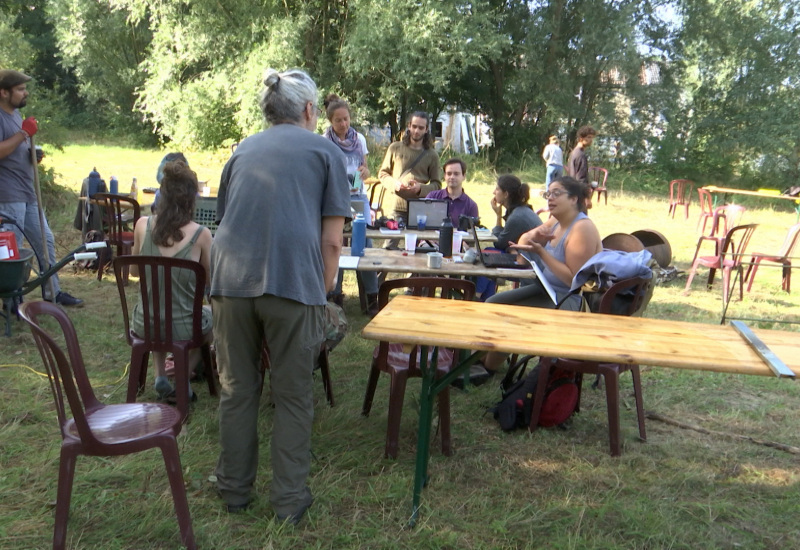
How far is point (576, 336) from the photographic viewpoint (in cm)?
260

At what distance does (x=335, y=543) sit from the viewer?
259 cm

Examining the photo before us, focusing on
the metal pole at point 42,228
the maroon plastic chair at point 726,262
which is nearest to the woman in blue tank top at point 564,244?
the maroon plastic chair at point 726,262

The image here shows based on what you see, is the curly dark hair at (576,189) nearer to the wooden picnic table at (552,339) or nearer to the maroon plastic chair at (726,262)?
the wooden picnic table at (552,339)

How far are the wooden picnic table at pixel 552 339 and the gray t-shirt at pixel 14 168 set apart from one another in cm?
339

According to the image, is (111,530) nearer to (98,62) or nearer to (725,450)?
(725,450)

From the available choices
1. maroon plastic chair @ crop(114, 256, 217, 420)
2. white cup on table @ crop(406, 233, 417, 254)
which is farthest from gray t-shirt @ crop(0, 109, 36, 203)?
white cup on table @ crop(406, 233, 417, 254)

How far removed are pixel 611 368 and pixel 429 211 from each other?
8.32 feet

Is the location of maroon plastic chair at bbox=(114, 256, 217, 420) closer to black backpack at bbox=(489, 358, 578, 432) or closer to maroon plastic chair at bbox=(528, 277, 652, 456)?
Result: black backpack at bbox=(489, 358, 578, 432)

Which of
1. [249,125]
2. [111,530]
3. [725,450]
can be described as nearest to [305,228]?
[111,530]

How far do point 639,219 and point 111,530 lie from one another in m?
12.2

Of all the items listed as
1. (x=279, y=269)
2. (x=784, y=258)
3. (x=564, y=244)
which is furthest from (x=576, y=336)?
(x=784, y=258)

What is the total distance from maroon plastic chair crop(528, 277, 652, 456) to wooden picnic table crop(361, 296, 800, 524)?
1.92 feet

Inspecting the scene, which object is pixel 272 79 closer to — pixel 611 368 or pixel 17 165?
Answer: pixel 611 368

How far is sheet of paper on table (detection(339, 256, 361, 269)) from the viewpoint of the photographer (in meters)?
4.25
